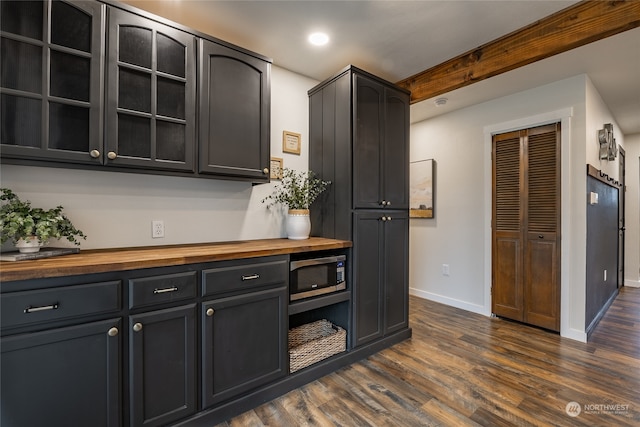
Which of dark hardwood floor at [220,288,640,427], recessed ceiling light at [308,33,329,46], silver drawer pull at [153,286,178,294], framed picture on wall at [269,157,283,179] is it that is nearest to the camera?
silver drawer pull at [153,286,178,294]

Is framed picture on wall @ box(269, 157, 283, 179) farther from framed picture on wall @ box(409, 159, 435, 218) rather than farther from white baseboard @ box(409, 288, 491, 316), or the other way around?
white baseboard @ box(409, 288, 491, 316)

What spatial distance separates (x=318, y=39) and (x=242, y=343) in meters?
2.22

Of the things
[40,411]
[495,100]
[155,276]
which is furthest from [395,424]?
[495,100]

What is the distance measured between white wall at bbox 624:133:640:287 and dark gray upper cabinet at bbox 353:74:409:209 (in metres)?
4.58

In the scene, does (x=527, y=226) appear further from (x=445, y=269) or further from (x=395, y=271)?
(x=395, y=271)

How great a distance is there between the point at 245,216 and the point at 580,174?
311cm

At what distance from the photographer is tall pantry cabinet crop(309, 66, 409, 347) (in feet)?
7.73

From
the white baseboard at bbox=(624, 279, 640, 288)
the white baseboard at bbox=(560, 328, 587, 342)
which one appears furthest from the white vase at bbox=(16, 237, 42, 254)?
the white baseboard at bbox=(624, 279, 640, 288)

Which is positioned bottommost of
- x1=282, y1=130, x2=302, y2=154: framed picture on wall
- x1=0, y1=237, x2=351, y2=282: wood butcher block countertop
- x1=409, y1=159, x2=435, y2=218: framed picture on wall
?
Answer: x1=0, y1=237, x2=351, y2=282: wood butcher block countertop

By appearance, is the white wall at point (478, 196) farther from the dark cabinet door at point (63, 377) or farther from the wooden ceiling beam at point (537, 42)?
the dark cabinet door at point (63, 377)

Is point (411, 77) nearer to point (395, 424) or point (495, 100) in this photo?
point (495, 100)

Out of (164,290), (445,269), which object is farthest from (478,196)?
(164,290)

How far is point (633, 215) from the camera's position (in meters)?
4.65

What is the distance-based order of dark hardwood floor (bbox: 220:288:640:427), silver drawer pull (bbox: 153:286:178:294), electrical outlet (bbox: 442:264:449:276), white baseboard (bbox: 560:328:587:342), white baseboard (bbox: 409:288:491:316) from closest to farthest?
silver drawer pull (bbox: 153:286:178:294) < dark hardwood floor (bbox: 220:288:640:427) < white baseboard (bbox: 560:328:587:342) < white baseboard (bbox: 409:288:491:316) < electrical outlet (bbox: 442:264:449:276)
